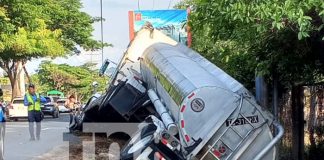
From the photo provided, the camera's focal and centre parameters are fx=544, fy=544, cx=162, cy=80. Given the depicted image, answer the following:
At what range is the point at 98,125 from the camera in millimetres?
12625

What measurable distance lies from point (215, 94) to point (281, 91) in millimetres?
3332

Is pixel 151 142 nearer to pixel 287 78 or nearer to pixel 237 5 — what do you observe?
pixel 237 5

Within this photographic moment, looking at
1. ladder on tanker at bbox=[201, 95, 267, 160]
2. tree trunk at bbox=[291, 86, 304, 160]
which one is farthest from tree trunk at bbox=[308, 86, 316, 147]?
ladder on tanker at bbox=[201, 95, 267, 160]

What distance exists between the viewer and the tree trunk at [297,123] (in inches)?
359

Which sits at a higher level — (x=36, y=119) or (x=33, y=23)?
(x=33, y=23)

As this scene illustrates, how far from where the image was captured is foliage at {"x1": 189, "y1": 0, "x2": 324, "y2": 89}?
16.0ft

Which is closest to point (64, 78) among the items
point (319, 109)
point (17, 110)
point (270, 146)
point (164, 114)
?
point (17, 110)

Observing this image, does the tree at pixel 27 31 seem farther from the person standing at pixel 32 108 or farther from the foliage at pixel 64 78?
the foliage at pixel 64 78

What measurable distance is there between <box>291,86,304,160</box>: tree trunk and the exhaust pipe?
2399mm

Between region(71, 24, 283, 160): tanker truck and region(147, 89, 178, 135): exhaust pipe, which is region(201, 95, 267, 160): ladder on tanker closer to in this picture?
region(71, 24, 283, 160): tanker truck

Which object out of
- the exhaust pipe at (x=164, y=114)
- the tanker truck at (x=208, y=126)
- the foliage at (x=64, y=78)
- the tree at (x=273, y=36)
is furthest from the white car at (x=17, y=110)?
the foliage at (x=64, y=78)

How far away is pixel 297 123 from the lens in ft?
30.3

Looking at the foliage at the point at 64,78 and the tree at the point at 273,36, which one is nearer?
the tree at the point at 273,36

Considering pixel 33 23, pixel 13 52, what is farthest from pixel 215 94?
pixel 13 52
